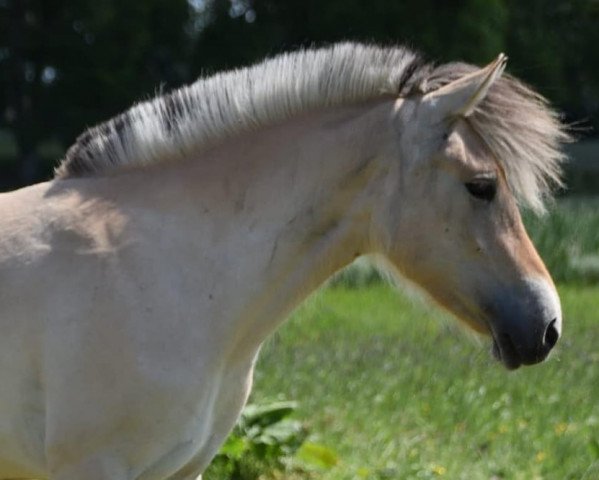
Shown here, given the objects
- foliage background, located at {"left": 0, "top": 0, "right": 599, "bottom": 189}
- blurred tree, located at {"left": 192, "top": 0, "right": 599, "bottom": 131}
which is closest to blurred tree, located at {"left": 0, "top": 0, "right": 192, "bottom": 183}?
foliage background, located at {"left": 0, "top": 0, "right": 599, "bottom": 189}

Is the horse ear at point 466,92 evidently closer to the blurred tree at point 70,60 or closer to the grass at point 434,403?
the grass at point 434,403

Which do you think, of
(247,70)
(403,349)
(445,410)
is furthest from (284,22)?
(247,70)

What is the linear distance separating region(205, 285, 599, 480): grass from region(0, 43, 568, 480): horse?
0.31 metres

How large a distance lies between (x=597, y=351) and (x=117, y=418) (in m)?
6.26

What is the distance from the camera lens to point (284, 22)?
3338 centimetres

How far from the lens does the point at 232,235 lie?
3.85m

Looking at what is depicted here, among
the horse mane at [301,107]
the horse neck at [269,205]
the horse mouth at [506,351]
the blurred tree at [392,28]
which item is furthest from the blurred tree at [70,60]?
the horse mouth at [506,351]

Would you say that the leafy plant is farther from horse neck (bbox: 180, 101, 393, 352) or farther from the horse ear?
the horse ear

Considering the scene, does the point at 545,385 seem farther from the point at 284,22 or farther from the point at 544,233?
the point at 284,22

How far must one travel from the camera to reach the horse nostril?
3.73 meters

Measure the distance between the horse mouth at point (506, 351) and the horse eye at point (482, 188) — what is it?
0.41 meters

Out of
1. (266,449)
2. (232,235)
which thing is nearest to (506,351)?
(232,235)

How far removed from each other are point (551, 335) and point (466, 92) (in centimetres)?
75

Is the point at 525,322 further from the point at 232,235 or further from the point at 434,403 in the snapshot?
the point at 434,403
